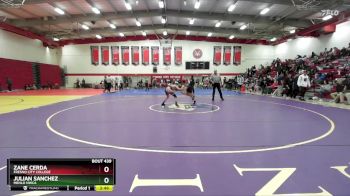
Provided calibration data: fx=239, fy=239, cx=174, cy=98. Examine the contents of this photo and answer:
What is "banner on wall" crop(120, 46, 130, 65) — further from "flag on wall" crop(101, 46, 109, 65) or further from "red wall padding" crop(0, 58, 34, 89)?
"red wall padding" crop(0, 58, 34, 89)

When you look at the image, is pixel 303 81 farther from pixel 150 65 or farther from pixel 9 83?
pixel 9 83

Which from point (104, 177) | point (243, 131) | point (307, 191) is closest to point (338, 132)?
point (243, 131)

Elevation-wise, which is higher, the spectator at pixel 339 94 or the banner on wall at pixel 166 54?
the banner on wall at pixel 166 54

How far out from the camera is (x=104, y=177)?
1955 mm

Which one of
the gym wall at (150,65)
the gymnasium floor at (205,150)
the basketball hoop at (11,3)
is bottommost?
the gymnasium floor at (205,150)

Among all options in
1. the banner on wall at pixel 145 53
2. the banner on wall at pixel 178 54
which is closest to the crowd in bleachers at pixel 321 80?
the banner on wall at pixel 178 54

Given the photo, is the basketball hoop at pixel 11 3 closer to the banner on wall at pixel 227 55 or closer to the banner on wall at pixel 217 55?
the banner on wall at pixel 217 55

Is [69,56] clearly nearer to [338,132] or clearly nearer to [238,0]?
[238,0]
